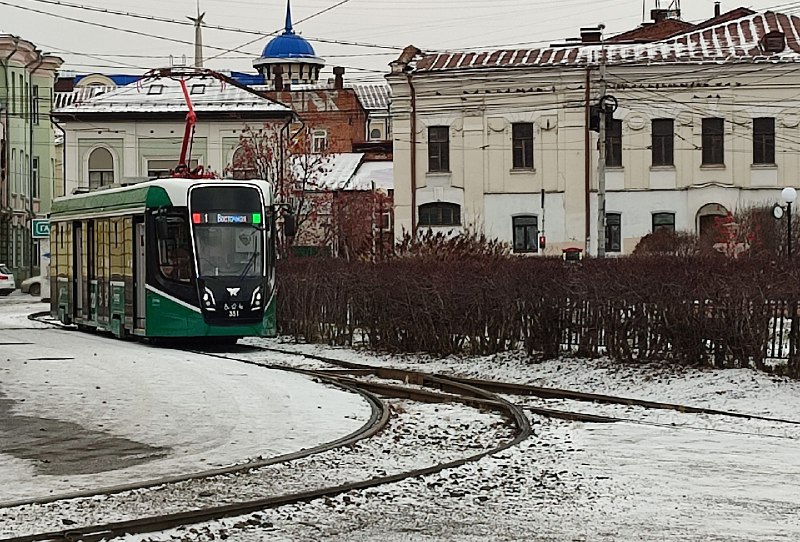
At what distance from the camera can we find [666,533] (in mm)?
9008

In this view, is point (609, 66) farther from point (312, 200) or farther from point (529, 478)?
point (529, 478)

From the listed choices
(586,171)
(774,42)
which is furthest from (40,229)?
(774,42)

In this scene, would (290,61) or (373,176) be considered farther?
(290,61)

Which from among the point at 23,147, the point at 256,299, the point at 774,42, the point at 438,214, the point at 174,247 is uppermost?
the point at 774,42

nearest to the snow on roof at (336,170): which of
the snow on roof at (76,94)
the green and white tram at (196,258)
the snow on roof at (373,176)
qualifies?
the snow on roof at (373,176)

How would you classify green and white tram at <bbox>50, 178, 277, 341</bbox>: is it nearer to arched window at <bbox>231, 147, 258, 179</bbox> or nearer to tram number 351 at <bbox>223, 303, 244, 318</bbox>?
tram number 351 at <bbox>223, 303, 244, 318</bbox>

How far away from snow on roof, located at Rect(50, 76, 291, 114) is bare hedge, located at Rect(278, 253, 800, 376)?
139 ft

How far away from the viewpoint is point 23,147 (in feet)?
262

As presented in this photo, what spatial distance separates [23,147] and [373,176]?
819 inches

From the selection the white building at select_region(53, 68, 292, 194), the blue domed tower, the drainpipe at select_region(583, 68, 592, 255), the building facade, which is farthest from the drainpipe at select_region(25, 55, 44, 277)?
the drainpipe at select_region(583, 68, 592, 255)

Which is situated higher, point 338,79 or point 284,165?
point 338,79

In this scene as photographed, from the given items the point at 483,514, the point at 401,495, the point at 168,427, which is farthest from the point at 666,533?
the point at 168,427

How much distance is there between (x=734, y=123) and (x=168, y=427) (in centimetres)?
4196

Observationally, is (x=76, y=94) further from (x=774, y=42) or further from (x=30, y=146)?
(x=774, y=42)
